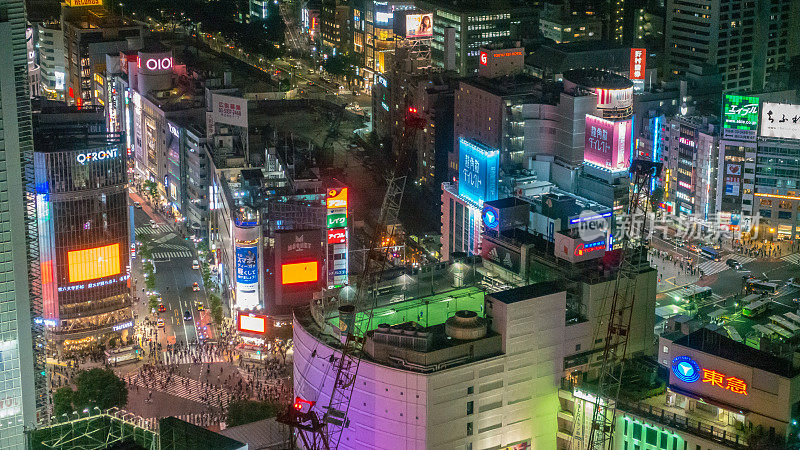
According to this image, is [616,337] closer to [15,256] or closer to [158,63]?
[15,256]

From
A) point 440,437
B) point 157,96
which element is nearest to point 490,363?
point 440,437

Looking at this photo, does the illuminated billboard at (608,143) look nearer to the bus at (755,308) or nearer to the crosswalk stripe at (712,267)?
the crosswalk stripe at (712,267)

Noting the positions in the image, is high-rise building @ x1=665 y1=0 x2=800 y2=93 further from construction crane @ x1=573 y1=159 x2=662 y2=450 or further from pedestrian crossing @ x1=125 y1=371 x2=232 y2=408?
pedestrian crossing @ x1=125 y1=371 x2=232 y2=408

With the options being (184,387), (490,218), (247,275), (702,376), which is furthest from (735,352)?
(247,275)

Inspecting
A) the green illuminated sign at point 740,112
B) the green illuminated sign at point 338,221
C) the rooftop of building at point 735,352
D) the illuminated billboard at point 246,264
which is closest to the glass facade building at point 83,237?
the illuminated billboard at point 246,264

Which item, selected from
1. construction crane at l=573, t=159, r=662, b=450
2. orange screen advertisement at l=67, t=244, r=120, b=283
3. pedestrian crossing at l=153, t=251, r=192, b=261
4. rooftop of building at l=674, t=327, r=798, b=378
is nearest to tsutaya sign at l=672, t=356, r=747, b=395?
rooftop of building at l=674, t=327, r=798, b=378
